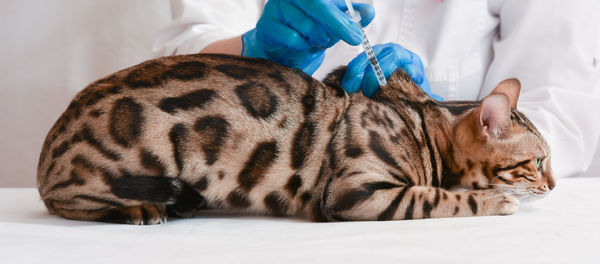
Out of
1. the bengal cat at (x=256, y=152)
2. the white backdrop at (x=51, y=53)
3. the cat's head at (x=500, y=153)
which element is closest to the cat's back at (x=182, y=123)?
the bengal cat at (x=256, y=152)

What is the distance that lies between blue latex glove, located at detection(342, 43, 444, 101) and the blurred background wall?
1.30m

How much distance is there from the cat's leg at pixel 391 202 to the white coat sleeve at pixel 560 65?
803 millimetres

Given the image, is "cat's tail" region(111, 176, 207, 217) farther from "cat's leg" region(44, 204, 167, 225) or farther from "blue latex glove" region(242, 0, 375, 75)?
"blue latex glove" region(242, 0, 375, 75)

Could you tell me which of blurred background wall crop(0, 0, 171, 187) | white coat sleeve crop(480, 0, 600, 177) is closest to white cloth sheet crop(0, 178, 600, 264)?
white coat sleeve crop(480, 0, 600, 177)

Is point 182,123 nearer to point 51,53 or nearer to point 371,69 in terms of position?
point 371,69

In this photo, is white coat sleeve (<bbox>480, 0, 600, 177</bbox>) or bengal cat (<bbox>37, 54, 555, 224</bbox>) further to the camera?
white coat sleeve (<bbox>480, 0, 600, 177</bbox>)

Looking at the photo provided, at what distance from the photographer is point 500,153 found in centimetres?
119

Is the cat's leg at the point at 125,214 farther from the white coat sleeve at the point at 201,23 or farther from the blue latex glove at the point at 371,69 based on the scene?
the white coat sleeve at the point at 201,23

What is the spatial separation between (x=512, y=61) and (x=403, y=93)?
2.52ft

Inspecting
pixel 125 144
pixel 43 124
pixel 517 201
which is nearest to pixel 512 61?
pixel 517 201

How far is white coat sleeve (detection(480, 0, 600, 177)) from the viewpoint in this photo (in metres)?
1.74

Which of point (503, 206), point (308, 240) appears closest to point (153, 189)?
point (308, 240)

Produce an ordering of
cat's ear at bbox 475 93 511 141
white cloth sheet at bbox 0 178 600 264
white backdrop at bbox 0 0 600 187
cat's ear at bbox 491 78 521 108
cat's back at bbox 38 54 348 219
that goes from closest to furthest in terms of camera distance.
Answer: white cloth sheet at bbox 0 178 600 264
cat's back at bbox 38 54 348 219
cat's ear at bbox 475 93 511 141
cat's ear at bbox 491 78 521 108
white backdrop at bbox 0 0 600 187

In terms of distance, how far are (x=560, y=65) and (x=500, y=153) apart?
0.80 metres
